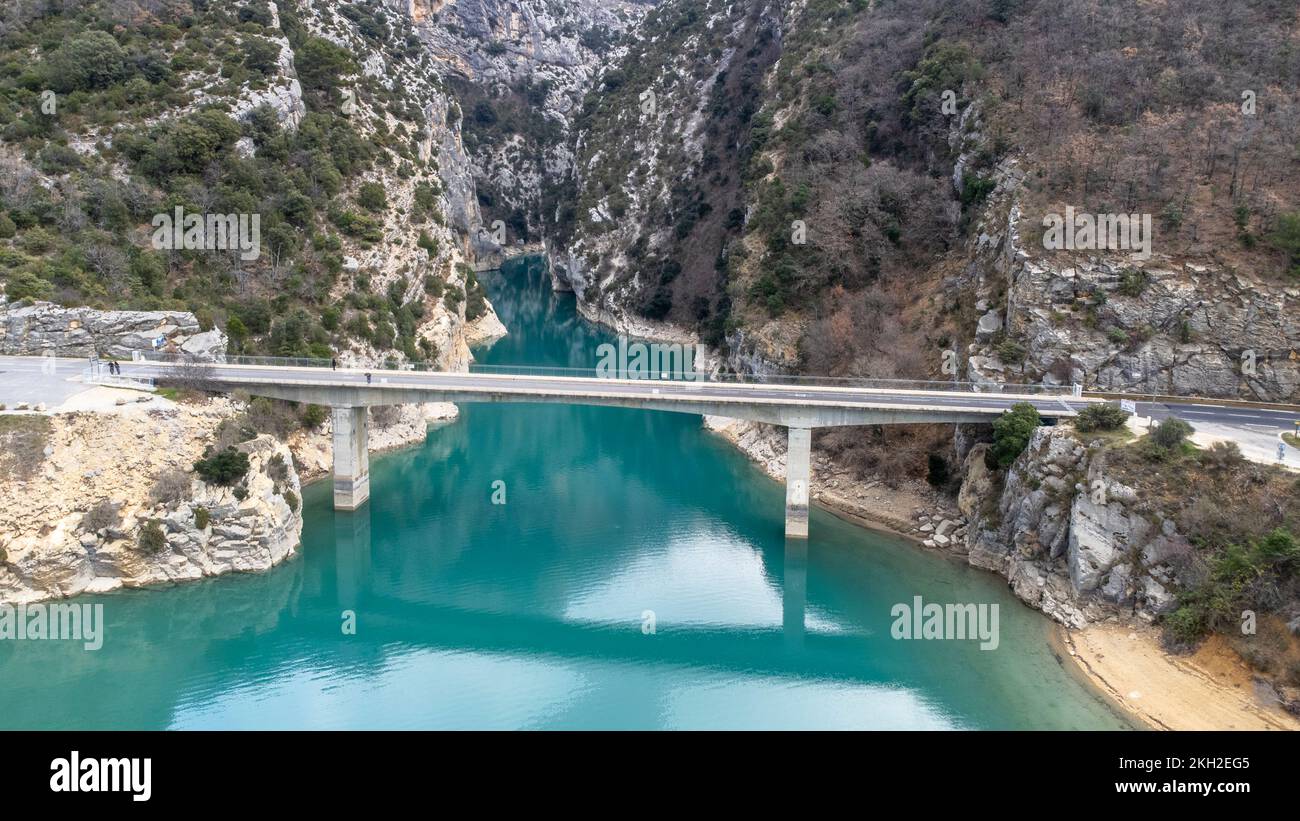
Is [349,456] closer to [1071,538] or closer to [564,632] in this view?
[564,632]

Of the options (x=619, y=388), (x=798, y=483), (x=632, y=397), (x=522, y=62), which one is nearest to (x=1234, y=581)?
(x=798, y=483)

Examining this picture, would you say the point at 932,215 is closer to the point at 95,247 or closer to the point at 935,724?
the point at 935,724

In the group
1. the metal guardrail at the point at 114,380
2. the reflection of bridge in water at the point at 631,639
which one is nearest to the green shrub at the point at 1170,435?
the reflection of bridge in water at the point at 631,639

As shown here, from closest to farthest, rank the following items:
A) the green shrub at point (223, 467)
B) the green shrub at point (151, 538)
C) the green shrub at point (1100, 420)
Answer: the green shrub at point (151, 538), the green shrub at point (1100, 420), the green shrub at point (223, 467)

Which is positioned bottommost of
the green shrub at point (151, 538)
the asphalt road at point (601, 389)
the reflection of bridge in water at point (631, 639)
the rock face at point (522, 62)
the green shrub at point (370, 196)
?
the reflection of bridge in water at point (631, 639)

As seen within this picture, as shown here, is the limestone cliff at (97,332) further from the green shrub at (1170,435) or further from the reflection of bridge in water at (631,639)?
the green shrub at (1170,435)

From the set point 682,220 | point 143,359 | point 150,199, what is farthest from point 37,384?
point 682,220
